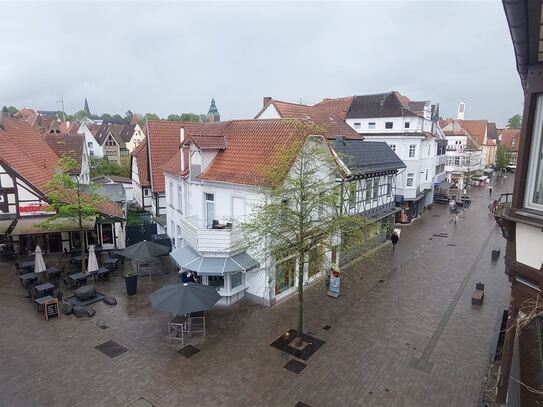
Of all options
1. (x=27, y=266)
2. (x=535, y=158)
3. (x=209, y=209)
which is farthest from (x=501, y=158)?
(x=27, y=266)

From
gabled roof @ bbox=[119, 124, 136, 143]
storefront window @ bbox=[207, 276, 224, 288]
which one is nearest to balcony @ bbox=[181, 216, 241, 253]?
storefront window @ bbox=[207, 276, 224, 288]

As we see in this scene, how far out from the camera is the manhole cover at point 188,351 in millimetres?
12416

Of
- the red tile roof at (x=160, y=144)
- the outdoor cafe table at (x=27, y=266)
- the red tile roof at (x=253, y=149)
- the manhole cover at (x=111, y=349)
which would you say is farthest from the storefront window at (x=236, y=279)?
the red tile roof at (x=160, y=144)

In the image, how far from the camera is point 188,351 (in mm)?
12641

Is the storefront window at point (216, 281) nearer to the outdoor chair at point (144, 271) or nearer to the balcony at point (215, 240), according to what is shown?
the balcony at point (215, 240)

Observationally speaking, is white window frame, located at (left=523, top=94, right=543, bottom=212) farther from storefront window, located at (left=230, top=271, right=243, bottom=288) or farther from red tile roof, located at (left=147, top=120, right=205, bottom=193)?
red tile roof, located at (left=147, top=120, right=205, bottom=193)

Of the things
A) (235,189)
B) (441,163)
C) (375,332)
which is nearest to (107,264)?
(235,189)

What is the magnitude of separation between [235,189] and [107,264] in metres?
9.87

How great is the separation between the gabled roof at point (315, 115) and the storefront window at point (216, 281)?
12.9m

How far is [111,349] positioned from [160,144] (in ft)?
61.6

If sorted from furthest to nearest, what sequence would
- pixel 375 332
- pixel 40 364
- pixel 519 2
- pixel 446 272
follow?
pixel 446 272 < pixel 375 332 < pixel 40 364 < pixel 519 2

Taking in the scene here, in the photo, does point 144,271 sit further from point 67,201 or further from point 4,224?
point 4,224

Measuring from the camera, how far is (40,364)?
1176cm

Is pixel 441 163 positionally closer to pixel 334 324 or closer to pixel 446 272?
pixel 446 272
